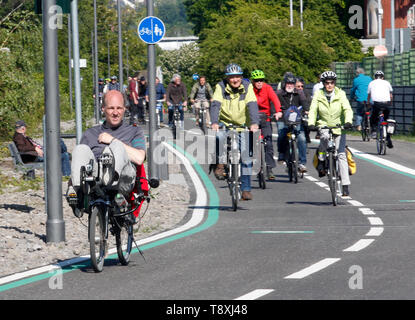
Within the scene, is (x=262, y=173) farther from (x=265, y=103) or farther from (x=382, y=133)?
(x=382, y=133)

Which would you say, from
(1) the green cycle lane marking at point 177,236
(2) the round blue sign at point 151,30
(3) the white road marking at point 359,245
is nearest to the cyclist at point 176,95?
(1) the green cycle lane marking at point 177,236

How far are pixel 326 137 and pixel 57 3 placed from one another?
5427 mm

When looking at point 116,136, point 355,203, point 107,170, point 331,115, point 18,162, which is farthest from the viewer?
point 18,162

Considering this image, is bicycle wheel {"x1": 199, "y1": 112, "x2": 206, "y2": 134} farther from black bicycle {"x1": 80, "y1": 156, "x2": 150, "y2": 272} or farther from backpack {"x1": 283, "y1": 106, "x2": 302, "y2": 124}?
black bicycle {"x1": 80, "y1": 156, "x2": 150, "y2": 272}

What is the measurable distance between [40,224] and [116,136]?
3.86 metres

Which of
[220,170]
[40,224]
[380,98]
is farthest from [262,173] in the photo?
[380,98]

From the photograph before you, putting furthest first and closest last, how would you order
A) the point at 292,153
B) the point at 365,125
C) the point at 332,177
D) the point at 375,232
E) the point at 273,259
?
the point at 365,125 → the point at 292,153 → the point at 332,177 → the point at 375,232 → the point at 273,259

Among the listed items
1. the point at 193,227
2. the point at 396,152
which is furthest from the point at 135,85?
the point at 193,227

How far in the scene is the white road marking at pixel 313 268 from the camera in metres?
8.79

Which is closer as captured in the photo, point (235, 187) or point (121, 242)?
point (121, 242)

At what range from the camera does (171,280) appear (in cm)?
875

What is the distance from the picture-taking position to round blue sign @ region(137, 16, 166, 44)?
61.5ft

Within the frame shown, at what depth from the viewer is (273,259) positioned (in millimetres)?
9922

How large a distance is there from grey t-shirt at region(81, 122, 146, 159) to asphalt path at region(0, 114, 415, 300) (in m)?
1.09
